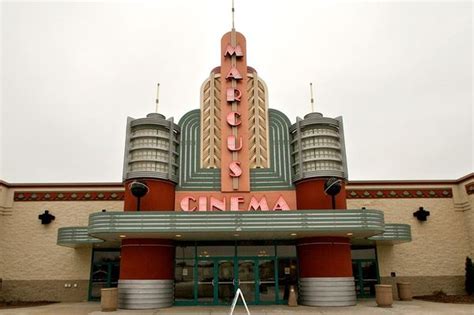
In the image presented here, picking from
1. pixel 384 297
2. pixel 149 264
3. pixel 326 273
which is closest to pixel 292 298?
pixel 326 273

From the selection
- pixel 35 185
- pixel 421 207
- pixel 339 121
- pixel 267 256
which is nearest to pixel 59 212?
pixel 35 185

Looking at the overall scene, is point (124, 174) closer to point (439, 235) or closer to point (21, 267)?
point (21, 267)

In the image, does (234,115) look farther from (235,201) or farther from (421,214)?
(421,214)

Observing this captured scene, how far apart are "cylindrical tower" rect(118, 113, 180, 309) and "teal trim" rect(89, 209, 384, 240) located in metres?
1.98

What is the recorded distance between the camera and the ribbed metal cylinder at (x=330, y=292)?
19953 millimetres

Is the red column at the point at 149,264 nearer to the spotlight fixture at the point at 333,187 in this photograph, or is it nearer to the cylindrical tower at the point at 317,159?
the cylindrical tower at the point at 317,159

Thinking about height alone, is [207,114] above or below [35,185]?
above

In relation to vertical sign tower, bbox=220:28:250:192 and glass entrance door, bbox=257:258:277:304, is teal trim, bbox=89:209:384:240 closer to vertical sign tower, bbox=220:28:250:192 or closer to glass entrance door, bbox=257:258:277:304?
vertical sign tower, bbox=220:28:250:192

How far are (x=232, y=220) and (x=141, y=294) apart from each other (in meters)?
6.03

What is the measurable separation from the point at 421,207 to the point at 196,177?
51.8 feet

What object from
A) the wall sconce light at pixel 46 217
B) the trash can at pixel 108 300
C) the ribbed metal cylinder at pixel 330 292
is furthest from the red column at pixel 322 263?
the wall sconce light at pixel 46 217

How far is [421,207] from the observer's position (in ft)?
88.2

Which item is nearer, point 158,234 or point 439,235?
point 158,234

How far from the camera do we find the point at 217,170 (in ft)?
73.9
